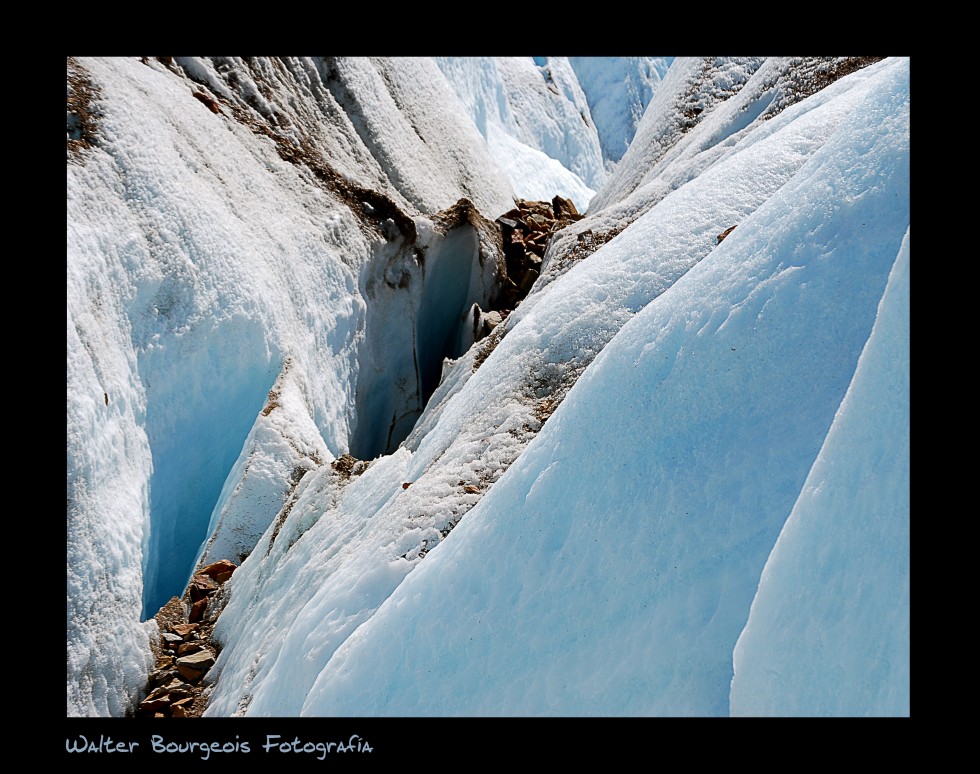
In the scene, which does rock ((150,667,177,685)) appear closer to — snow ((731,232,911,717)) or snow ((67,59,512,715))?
snow ((67,59,512,715))

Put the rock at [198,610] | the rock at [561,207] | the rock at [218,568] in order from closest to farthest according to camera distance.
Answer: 1. the rock at [198,610]
2. the rock at [218,568]
3. the rock at [561,207]

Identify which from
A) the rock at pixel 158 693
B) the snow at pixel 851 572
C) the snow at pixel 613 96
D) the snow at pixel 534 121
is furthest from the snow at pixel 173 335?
the snow at pixel 613 96

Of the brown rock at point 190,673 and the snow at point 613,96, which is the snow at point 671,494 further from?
the snow at point 613,96

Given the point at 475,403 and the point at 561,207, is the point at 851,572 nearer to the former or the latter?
the point at 475,403

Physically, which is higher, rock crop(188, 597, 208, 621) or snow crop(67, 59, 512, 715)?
snow crop(67, 59, 512, 715)

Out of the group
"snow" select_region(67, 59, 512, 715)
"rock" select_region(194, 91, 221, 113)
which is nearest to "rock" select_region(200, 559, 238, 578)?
"snow" select_region(67, 59, 512, 715)

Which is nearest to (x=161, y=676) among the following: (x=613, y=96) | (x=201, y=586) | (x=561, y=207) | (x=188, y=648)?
(x=188, y=648)
